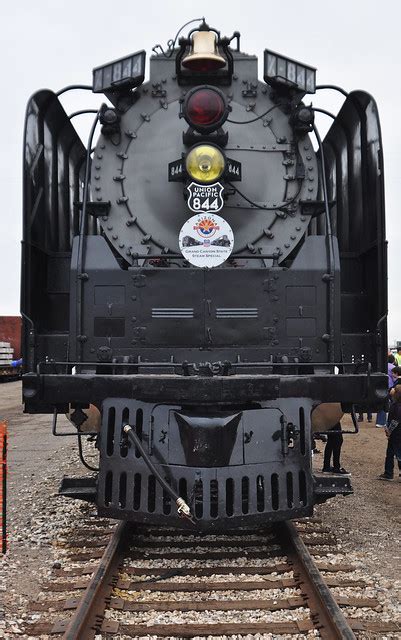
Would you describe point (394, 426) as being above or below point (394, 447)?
above

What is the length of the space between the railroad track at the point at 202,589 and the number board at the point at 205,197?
2.69m

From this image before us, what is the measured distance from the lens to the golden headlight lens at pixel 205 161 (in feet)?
16.8

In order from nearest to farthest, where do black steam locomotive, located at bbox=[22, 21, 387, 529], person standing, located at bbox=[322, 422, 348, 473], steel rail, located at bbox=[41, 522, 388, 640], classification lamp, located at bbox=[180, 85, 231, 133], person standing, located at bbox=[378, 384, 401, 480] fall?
steel rail, located at bbox=[41, 522, 388, 640], black steam locomotive, located at bbox=[22, 21, 387, 529], classification lamp, located at bbox=[180, 85, 231, 133], person standing, located at bbox=[322, 422, 348, 473], person standing, located at bbox=[378, 384, 401, 480]

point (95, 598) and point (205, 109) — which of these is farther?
point (205, 109)

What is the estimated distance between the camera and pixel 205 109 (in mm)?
5102

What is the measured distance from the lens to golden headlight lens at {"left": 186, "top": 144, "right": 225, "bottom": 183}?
5.13 meters

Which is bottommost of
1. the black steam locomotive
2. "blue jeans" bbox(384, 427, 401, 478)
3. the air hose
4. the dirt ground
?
the dirt ground

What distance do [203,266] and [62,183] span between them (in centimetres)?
214

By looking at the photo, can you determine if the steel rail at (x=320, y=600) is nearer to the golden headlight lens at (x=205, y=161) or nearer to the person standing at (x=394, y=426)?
the golden headlight lens at (x=205, y=161)

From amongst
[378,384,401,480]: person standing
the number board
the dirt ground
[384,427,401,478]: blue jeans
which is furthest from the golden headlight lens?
[384,427,401,478]: blue jeans

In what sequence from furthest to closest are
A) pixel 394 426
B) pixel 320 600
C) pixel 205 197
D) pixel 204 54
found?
pixel 394 426 → pixel 204 54 → pixel 205 197 → pixel 320 600

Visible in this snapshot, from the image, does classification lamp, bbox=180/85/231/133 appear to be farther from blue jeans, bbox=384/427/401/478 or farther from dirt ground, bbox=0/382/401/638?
blue jeans, bbox=384/427/401/478

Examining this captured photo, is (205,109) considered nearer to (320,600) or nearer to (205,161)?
(205,161)

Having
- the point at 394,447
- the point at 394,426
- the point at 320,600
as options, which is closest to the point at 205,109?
the point at 320,600
